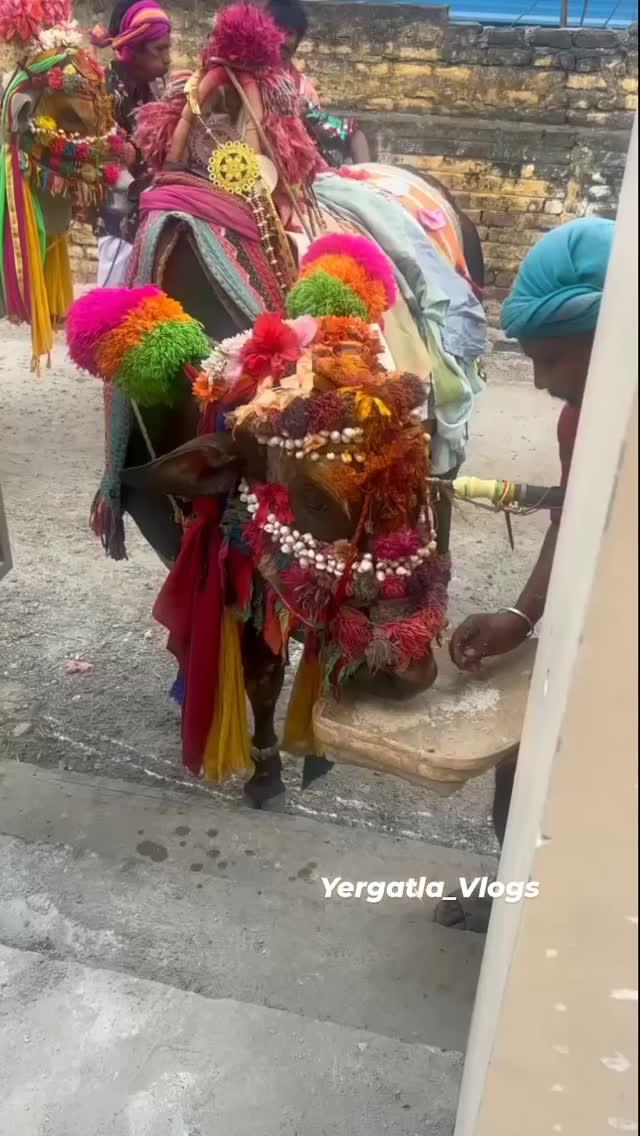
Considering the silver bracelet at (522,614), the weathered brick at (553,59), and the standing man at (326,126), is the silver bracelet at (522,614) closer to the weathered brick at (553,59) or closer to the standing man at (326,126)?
the standing man at (326,126)

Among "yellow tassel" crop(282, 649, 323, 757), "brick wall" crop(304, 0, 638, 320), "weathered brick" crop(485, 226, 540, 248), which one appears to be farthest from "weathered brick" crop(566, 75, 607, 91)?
"yellow tassel" crop(282, 649, 323, 757)

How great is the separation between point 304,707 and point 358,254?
1.18m

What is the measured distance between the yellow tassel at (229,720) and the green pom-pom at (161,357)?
0.65 metres

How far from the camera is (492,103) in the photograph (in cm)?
651

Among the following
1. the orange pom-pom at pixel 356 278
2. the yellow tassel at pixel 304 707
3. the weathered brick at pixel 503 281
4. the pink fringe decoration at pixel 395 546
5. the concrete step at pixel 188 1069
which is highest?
the orange pom-pom at pixel 356 278

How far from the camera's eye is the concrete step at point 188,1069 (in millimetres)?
1794

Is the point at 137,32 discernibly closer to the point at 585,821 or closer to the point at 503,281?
the point at 503,281

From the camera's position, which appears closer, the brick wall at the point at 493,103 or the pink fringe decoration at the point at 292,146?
the pink fringe decoration at the point at 292,146

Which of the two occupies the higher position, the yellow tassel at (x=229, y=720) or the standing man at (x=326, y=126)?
the standing man at (x=326, y=126)

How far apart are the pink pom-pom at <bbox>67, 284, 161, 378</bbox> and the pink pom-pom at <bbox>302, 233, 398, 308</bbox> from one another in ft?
1.63

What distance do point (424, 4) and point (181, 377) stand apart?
5.85 m

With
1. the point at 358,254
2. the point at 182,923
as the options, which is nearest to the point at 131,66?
the point at 358,254

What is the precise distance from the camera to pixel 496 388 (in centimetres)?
617

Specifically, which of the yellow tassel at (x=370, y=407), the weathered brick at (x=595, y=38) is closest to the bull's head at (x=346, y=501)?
the yellow tassel at (x=370, y=407)
